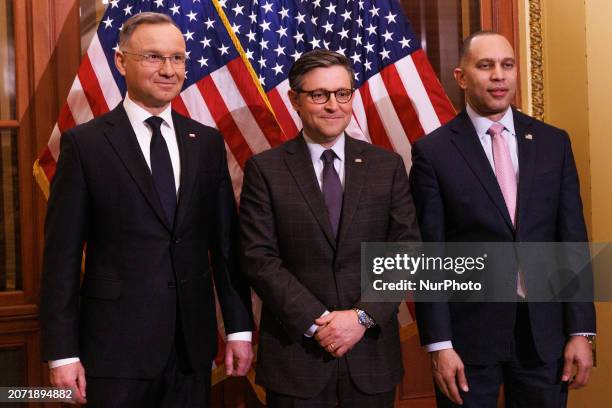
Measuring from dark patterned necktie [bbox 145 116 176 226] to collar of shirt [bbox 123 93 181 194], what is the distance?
2 cm

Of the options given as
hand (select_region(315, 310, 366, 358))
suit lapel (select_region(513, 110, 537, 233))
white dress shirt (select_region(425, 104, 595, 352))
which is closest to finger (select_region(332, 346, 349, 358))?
hand (select_region(315, 310, 366, 358))

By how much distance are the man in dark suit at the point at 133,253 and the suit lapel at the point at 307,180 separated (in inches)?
10.7

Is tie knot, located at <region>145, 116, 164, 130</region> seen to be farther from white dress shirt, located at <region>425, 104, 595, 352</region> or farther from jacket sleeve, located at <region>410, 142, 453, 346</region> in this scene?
white dress shirt, located at <region>425, 104, 595, 352</region>

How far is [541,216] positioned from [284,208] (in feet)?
2.59

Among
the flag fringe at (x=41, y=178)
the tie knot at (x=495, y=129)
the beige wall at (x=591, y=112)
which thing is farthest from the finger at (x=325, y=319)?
the beige wall at (x=591, y=112)

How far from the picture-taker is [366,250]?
1.91 m

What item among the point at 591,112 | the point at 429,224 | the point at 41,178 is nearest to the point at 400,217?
the point at 429,224

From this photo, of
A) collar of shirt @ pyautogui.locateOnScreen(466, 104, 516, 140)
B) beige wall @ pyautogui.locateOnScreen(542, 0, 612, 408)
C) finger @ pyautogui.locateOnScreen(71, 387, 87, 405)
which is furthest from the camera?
beige wall @ pyautogui.locateOnScreen(542, 0, 612, 408)

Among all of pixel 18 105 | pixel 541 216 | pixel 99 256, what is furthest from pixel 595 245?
pixel 18 105

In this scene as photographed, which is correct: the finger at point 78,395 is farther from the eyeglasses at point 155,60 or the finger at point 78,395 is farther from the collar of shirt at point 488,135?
the collar of shirt at point 488,135

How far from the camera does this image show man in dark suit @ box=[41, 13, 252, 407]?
1.83 m

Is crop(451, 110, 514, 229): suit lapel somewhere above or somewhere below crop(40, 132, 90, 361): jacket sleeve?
above

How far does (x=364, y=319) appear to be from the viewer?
6.06 feet

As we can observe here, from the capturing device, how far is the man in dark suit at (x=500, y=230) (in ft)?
6.51
